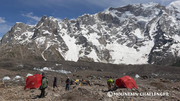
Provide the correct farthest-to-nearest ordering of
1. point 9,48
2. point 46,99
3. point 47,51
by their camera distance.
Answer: point 47,51 < point 9,48 < point 46,99

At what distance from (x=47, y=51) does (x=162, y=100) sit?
17115 cm

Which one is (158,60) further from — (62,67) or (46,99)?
(46,99)

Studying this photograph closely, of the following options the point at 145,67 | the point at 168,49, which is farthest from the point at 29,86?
the point at 168,49

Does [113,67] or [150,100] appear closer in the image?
[150,100]

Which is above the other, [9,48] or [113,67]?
[9,48]

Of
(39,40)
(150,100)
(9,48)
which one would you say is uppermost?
(39,40)

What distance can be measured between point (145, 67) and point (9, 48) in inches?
4552

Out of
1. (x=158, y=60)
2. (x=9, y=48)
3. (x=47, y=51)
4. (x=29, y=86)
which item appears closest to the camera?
(x=29, y=86)

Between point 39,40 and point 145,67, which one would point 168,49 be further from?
point 39,40

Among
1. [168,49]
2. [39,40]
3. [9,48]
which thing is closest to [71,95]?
[9,48]

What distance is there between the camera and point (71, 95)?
1253 centimetres

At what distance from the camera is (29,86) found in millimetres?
16359

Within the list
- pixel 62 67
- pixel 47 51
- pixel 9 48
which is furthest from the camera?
pixel 47 51

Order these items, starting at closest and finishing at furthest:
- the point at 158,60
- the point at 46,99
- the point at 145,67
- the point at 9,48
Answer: the point at 46,99, the point at 145,67, the point at 9,48, the point at 158,60
